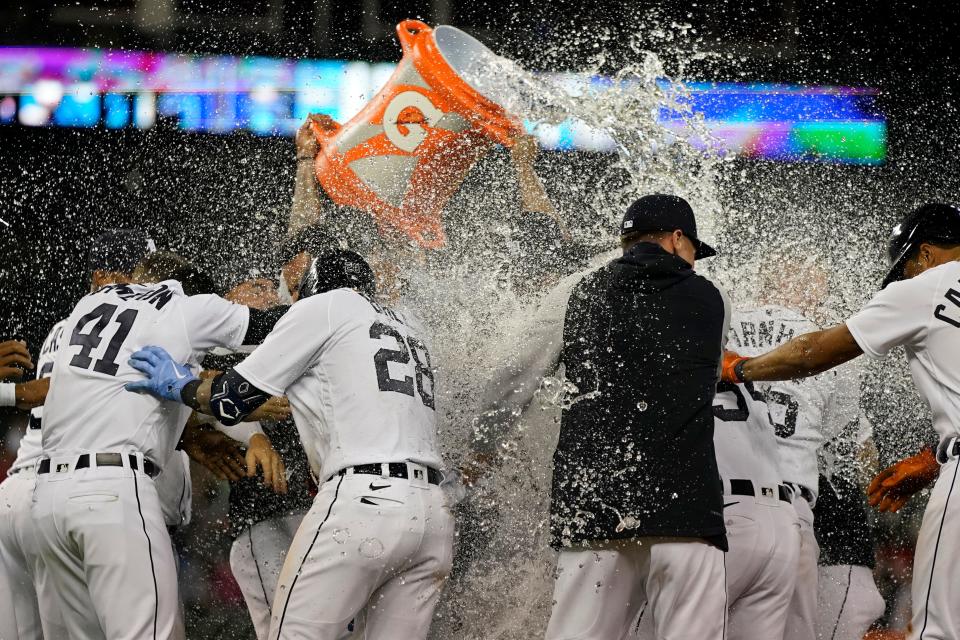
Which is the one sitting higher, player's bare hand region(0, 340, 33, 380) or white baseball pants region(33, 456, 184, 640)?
player's bare hand region(0, 340, 33, 380)

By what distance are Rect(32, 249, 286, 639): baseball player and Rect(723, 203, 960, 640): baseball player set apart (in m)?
2.24

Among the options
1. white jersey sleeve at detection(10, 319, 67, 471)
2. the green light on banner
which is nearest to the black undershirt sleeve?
white jersey sleeve at detection(10, 319, 67, 471)

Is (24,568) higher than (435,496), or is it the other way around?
(435,496)

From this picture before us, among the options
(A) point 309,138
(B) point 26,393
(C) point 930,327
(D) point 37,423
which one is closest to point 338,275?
(B) point 26,393

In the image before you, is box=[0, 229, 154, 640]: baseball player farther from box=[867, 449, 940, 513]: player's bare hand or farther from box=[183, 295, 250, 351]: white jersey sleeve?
box=[867, 449, 940, 513]: player's bare hand

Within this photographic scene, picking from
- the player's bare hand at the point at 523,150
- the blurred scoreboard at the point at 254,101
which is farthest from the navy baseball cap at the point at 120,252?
the blurred scoreboard at the point at 254,101

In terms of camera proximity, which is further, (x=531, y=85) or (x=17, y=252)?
(x=17, y=252)

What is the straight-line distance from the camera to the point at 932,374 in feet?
11.9

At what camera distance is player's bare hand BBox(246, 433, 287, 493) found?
4.56 m

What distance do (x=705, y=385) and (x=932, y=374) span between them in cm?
85

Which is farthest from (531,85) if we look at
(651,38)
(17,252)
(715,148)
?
(17,252)

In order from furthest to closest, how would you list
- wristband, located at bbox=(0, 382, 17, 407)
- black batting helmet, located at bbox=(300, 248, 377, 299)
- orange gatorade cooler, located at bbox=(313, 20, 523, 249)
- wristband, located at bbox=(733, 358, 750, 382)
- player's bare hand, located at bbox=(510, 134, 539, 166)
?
player's bare hand, located at bbox=(510, 134, 539, 166) → orange gatorade cooler, located at bbox=(313, 20, 523, 249) → wristband, located at bbox=(0, 382, 17, 407) → black batting helmet, located at bbox=(300, 248, 377, 299) → wristband, located at bbox=(733, 358, 750, 382)

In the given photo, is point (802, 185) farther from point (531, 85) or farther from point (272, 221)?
point (272, 221)

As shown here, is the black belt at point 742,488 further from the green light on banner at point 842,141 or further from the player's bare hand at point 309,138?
the green light on banner at point 842,141
